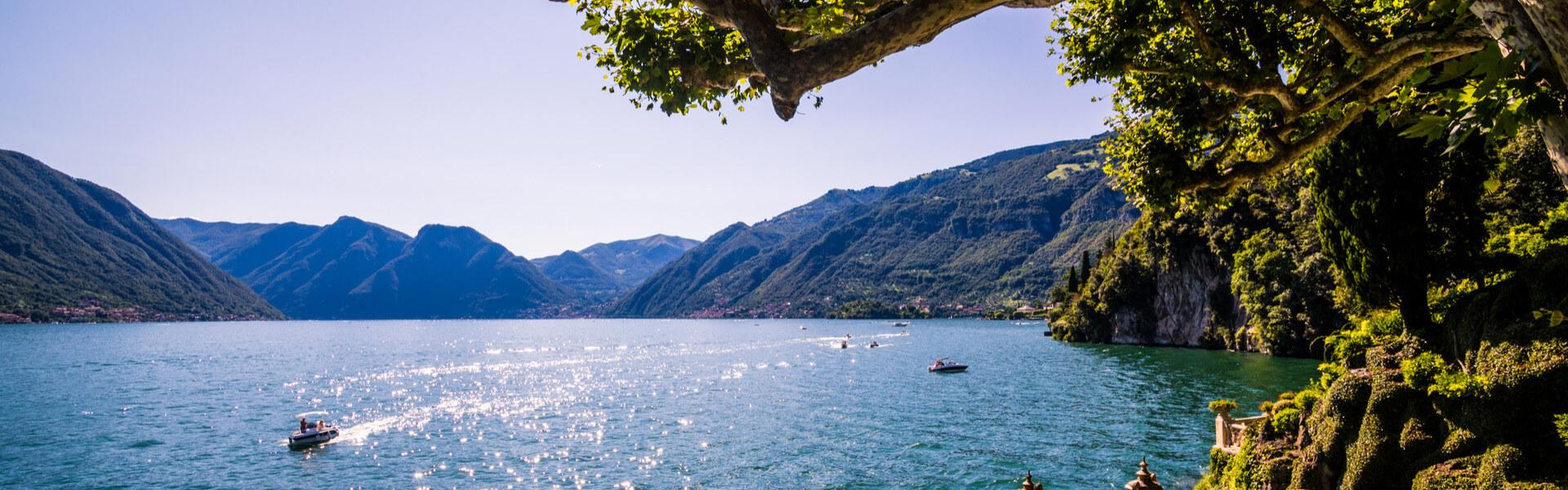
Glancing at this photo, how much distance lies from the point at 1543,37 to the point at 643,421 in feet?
126

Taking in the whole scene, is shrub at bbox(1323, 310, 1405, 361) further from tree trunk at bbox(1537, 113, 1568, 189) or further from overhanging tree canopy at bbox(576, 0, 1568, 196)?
tree trunk at bbox(1537, 113, 1568, 189)

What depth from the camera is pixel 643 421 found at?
38.2m

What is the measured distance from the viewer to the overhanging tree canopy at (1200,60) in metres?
3.36

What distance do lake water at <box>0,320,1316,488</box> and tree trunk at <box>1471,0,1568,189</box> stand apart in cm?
1980

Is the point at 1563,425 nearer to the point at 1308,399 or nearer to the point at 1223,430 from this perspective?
the point at 1308,399

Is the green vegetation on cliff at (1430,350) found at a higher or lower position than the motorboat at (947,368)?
higher

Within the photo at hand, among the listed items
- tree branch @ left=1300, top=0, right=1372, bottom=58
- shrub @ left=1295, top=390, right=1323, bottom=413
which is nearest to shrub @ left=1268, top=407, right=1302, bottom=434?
shrub @ left=1295, top=390, right=1323, bottom=413

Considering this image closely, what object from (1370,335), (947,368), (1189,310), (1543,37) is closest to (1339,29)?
(1543,37)

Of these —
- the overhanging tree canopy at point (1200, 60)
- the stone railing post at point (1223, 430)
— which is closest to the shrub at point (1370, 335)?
the stone railing post at point (1223, 430)

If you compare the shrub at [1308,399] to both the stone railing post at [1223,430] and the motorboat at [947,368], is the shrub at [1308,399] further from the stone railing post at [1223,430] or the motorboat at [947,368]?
the motorboat at [947,368]

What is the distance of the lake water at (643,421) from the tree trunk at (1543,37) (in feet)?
64.9

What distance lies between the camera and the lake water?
2572 centimetres

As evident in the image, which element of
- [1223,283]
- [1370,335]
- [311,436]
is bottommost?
[311,436]

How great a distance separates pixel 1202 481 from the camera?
17484 mm
